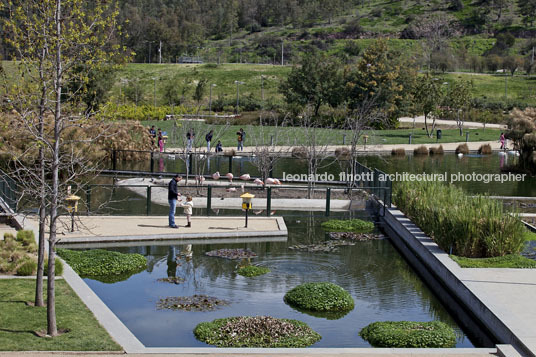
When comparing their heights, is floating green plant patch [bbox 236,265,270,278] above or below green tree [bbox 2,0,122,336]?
below

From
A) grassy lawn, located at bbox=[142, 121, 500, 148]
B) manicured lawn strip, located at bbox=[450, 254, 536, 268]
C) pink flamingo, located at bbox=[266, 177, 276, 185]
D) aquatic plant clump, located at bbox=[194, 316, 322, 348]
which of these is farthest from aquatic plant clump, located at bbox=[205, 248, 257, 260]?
grassy lawn, located at bbox=[142, 121, 500, 148]

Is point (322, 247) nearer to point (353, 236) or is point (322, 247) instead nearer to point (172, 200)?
point (353, 236)

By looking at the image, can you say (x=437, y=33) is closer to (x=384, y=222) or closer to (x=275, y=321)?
(x=384, y=222)

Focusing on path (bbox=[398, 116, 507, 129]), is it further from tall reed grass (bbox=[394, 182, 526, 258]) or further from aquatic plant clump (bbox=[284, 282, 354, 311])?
aquatic plant clump (bbox=[284, 282, 354, 311])

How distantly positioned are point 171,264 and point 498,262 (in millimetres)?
8741

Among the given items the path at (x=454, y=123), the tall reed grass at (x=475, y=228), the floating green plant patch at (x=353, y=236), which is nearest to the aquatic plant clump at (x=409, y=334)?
the tall reed grass at (x=475, y=228)

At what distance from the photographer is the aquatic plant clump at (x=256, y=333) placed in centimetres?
1409

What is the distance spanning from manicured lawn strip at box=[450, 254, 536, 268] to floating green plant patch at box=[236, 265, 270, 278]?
502 cm

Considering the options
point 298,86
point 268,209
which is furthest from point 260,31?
point 268,209

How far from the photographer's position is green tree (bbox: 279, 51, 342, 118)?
8250cm

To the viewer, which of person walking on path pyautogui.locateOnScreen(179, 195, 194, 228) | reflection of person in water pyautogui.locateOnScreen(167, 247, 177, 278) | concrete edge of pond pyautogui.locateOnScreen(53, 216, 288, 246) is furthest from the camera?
person walking on path pyautogui.locateOnScreen(179, 195, 194, 228)

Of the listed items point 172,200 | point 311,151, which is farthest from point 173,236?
point 311,151

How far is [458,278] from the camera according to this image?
1775 cm

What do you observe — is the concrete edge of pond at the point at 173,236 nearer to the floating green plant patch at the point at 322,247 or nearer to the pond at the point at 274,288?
the pond at the point at 274,288
